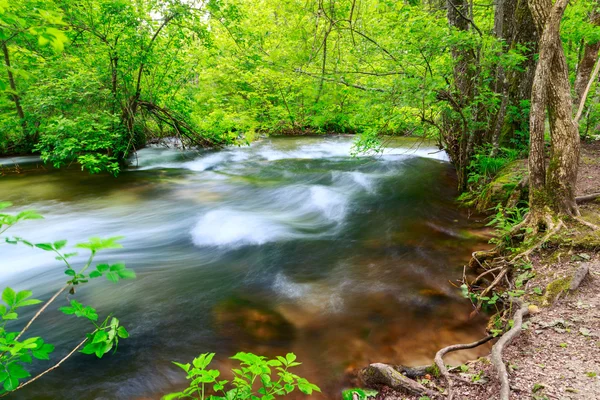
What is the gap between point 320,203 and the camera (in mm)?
7414

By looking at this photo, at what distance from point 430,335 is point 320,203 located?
439 cm

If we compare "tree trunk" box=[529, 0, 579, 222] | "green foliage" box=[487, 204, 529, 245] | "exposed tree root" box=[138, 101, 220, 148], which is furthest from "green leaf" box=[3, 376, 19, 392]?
"exposed tree root" box=[138, 101, 220, 148]

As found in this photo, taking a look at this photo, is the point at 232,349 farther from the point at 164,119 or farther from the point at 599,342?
the point at 164,119

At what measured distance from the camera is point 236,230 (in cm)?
594

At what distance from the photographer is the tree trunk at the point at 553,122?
376 cm

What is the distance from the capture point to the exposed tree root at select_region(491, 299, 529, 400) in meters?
2.06

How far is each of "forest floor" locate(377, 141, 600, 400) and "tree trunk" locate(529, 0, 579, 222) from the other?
1.99 ft

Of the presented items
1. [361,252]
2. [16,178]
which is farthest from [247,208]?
[16,178]

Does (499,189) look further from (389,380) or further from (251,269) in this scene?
(389,380)

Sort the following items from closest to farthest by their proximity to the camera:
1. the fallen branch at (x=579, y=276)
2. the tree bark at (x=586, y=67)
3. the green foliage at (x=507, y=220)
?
the fallen branch at (x=579, y=276) → the green foliage at (x=507, y=220) → the tree bark at (x=586, y=67)

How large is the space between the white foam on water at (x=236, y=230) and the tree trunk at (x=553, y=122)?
373 cm

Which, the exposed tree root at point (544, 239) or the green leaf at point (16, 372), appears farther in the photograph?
the exposed tree root at point (544, 239)

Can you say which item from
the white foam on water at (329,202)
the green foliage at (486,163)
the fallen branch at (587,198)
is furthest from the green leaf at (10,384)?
the green foliage at (486,163)

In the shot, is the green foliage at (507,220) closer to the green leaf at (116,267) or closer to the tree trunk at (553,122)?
the tree trunk at (553,122)
